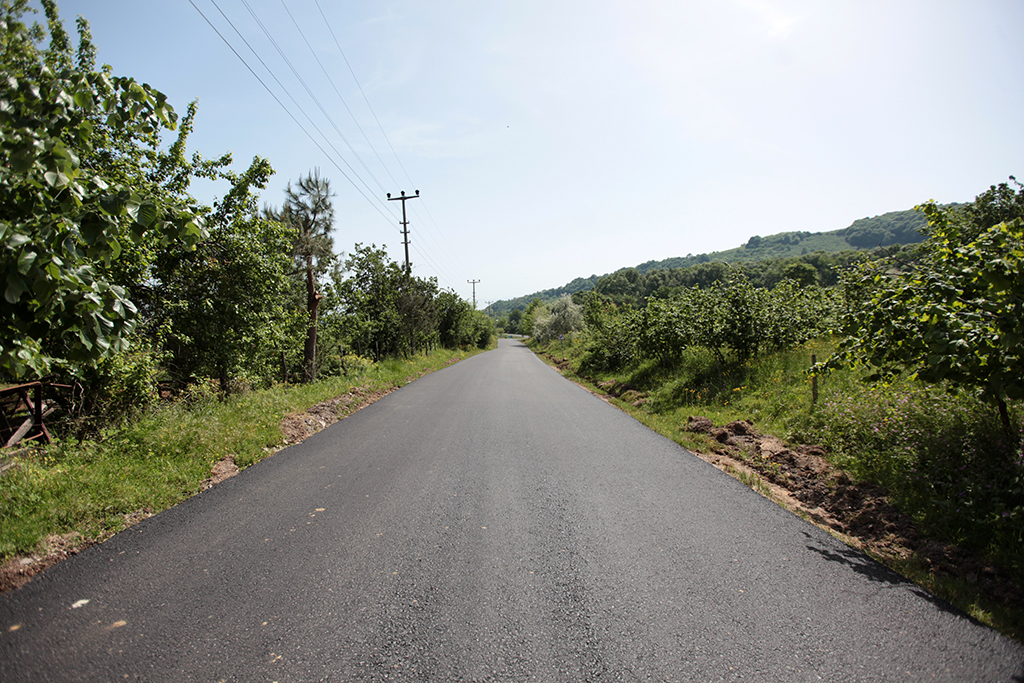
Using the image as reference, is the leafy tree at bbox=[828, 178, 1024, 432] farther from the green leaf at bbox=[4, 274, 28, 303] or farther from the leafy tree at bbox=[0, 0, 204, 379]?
the green leaf at bbox=[4, 274, 28, 303]

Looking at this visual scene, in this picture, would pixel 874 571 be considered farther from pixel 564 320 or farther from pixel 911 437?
pixel 564 320

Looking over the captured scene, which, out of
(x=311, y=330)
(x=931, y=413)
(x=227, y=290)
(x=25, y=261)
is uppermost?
(x=227, y=290)

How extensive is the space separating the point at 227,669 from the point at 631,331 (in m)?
17.3

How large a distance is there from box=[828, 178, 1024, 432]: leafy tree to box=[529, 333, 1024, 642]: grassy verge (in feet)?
2.24

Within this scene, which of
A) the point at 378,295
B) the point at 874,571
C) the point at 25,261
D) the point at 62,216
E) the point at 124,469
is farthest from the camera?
the point at 378,295

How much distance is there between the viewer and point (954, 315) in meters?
4.02

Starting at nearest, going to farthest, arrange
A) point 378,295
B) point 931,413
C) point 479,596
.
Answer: point 479,596
point 931,413
point 378,295

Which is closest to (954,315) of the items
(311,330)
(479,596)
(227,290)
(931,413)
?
(931,413)

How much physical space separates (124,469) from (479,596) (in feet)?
14.7

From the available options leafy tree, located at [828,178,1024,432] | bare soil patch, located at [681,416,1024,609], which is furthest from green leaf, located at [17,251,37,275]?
leafy tree, located at [828,178,1024,432]

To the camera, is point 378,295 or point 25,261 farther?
point 378,295

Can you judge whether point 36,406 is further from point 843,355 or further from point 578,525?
point 843,355

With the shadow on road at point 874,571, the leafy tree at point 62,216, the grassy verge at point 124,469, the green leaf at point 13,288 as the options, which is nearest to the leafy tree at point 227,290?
the grassy verge at point 124,469

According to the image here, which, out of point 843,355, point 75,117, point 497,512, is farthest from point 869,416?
point 75,117
